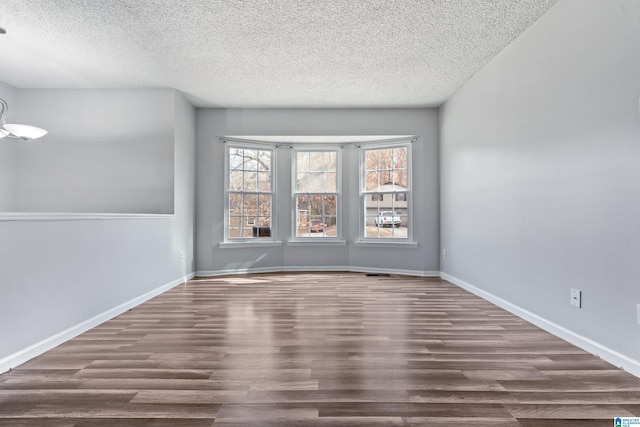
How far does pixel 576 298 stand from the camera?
7.86 feet

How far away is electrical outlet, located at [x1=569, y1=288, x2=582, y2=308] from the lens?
2365 millimetres

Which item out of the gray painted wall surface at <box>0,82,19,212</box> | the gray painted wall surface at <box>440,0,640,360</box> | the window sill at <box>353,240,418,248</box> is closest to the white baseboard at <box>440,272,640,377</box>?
the gray painted wall surface at <box>440,0,640,360</box>

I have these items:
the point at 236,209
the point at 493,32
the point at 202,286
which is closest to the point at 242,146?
the point at 236,209

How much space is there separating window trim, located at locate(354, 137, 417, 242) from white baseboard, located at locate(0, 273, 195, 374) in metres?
3.20

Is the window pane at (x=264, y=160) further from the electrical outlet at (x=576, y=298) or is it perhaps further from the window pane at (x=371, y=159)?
the electrical outlet at (x=576, y=298)

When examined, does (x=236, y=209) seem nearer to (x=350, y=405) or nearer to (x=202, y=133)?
(x=202, y=133)

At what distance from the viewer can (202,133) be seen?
5145 mm

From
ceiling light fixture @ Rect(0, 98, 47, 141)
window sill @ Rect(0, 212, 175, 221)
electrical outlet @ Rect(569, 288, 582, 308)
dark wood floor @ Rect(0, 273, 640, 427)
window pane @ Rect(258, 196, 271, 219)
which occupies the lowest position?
dark wood floor @ Rect(0, 273, 640, 427)

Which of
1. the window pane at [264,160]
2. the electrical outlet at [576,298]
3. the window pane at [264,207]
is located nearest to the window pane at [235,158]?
the window pane at [264,160]

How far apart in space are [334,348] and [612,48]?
103 inches

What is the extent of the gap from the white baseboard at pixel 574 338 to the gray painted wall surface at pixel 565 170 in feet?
0.14

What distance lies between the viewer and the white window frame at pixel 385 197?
5.23 meters

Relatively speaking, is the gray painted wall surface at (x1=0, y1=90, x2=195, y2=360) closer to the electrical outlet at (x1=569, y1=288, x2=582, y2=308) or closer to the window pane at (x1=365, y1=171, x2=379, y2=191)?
the window pane at (x1=365, y1=171, x2=379, y2=191)

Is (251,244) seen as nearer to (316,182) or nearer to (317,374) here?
(316,182)
